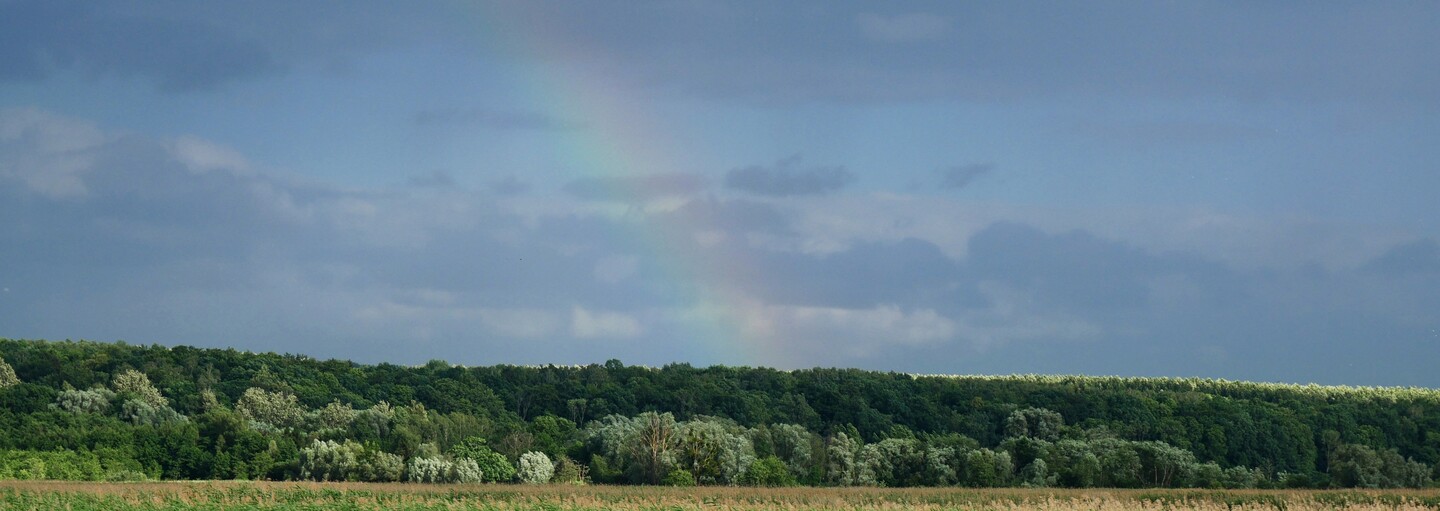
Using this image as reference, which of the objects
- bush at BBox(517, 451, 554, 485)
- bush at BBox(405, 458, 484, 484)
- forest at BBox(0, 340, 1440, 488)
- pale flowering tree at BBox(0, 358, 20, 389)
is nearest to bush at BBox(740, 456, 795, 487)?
forest at BBox(0, 340, 1440, 488)

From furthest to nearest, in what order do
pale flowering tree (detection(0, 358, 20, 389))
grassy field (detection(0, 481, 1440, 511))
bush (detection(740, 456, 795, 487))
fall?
pale flowering tree (detection(0, 358, 20, 389)) < bush (detection(740, 456, 795, 487)) < grassy field (detection(0, 481, 1440, 511))

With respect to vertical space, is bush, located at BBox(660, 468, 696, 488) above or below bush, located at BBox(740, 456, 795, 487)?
below

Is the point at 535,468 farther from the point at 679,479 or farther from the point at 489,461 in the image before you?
the point at 679,479

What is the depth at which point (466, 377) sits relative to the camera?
597 ft

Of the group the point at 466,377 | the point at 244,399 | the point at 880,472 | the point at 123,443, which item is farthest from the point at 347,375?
the point at 880,472

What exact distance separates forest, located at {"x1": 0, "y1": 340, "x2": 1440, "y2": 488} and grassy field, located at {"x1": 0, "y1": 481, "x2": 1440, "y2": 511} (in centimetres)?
1628

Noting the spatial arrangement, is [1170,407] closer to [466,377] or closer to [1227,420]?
[1227,420]

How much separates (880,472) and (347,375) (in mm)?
89165

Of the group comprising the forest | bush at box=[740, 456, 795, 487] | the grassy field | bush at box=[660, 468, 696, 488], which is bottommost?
the grassy field

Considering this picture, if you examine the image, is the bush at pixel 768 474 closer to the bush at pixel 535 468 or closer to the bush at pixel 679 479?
the bush at pixel 679 479

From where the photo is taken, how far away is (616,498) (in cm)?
8106

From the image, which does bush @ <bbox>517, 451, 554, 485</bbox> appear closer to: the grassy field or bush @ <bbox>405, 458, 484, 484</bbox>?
bush @ <bbox>405, 458, 484, 484</bbox>

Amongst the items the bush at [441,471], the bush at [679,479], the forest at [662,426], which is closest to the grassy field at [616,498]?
the bush at [441,471]

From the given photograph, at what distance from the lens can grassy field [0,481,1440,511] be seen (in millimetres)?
70375
